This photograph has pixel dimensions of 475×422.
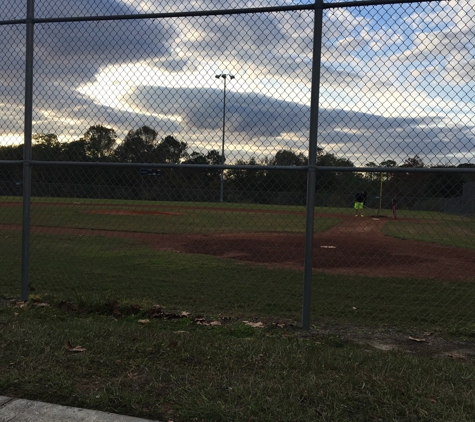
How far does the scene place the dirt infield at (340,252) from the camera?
10.0m

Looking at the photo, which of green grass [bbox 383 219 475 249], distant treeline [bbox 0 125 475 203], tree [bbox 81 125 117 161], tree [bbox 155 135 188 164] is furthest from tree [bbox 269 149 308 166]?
green grass [bbox 383 219 475 249]

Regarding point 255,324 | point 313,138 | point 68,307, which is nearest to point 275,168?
point 313,138

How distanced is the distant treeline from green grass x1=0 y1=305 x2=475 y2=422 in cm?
197

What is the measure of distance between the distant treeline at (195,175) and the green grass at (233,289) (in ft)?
4.69

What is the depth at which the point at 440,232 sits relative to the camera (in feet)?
65.7

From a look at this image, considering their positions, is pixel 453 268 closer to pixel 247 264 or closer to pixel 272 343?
pixel 247 264

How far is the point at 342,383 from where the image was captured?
11.0 ft

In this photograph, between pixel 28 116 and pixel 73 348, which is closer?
pixel 73 348

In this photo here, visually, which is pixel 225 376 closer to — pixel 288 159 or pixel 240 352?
pixel 240 352

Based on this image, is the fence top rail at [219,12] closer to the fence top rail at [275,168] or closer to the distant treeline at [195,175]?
the distant treeline at [195,175]

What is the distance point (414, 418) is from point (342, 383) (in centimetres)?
58

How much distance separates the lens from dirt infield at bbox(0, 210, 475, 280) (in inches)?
394

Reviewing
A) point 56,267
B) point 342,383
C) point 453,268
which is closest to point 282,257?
point 453,268

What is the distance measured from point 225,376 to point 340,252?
373 inches
